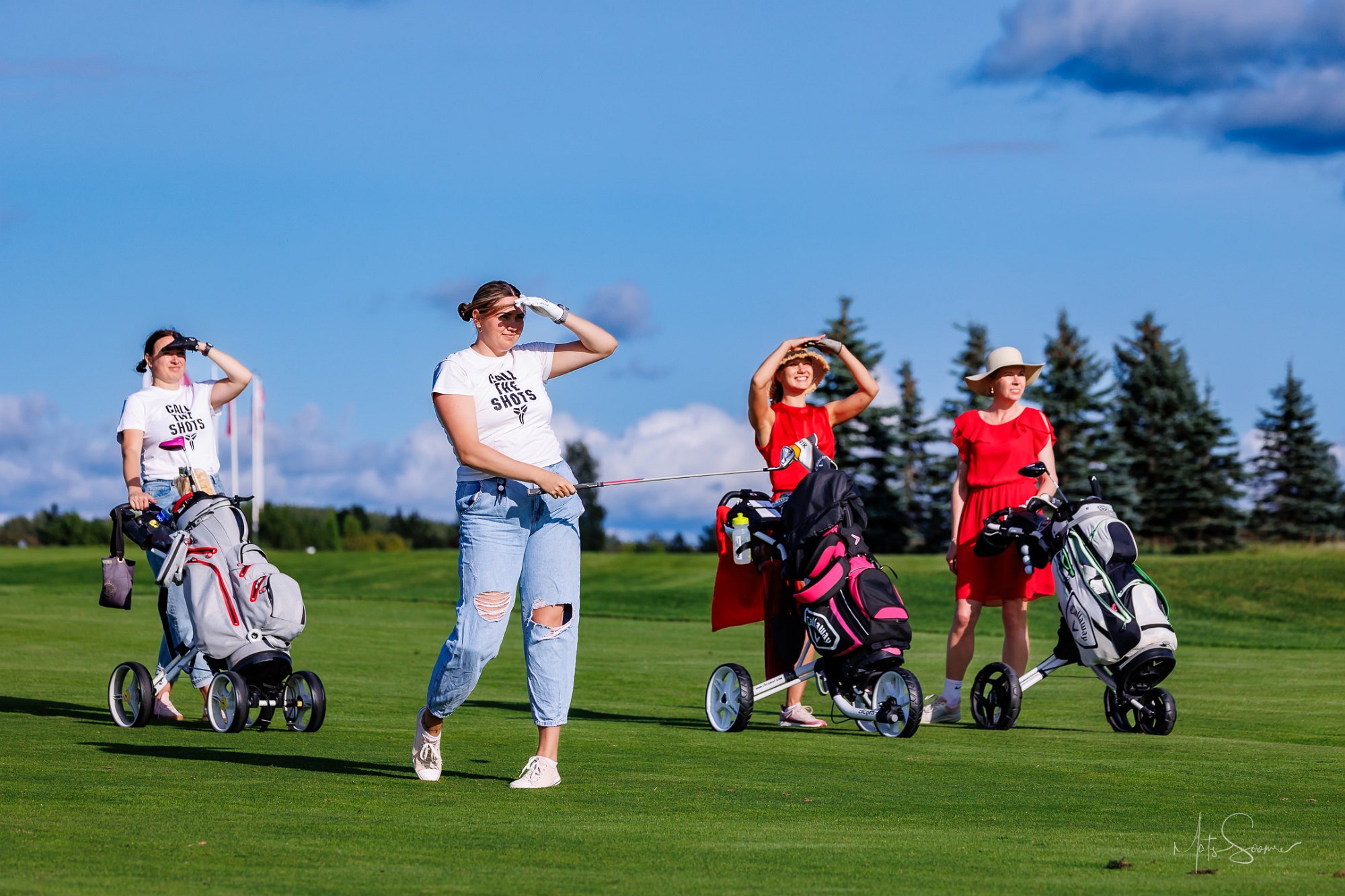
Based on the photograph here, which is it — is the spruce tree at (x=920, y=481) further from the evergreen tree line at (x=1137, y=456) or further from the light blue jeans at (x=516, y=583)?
the light blue jeans at (x=516, y=583)

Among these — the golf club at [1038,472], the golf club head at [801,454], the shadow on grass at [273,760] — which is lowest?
the shadow on grass at [273,760]

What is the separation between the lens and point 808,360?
383 inches

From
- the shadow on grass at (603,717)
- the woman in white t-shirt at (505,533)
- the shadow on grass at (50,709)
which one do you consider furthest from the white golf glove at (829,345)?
the shadow on grass at (50,709)

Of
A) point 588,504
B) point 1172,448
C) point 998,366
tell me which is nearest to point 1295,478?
point 1172,448

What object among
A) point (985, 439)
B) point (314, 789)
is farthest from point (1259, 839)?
point (985, 439)

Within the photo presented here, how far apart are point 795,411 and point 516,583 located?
11.0 ft

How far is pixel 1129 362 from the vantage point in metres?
70.5

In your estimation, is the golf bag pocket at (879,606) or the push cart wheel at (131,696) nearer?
the golf bag pocket at (879,606)

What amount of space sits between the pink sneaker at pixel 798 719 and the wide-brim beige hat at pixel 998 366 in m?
2.21

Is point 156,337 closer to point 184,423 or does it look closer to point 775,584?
point 184,423

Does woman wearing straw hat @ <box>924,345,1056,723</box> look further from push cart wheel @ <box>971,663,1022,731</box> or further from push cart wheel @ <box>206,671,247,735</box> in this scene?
push cart wheel @ <box>206,671,247,735</box>

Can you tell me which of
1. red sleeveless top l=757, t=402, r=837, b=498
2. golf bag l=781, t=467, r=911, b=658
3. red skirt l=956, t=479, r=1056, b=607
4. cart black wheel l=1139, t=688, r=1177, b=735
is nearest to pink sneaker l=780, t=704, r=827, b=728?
golf bag l=781, t=467, r=911, b=658

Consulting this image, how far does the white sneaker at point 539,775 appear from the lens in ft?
21.5

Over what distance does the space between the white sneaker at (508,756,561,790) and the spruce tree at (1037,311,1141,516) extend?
51036mm
